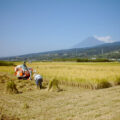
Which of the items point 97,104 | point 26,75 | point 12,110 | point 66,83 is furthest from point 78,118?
point 26,75

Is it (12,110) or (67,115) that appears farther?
(12,110)

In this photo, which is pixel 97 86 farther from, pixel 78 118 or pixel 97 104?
pixel 78 118

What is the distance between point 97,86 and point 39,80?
399 cm

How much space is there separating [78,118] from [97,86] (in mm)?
6754

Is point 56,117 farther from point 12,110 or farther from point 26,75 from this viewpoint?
point 26,75

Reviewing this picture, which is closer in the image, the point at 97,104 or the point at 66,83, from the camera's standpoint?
the point at 97,104

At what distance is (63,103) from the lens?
8211 millimetres

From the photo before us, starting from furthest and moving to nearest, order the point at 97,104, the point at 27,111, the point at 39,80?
the point at 39,80 → the point at 97,104 → the point at 27,111

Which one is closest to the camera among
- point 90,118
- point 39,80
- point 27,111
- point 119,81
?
point 90,118

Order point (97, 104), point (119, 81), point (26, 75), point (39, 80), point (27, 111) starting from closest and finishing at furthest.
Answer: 1. point (27, 111)
2. point (97, 104)
3. point (39, 80)
4. point (119, 81)
5. point (26, 75)

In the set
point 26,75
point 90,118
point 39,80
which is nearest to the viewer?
point 90,118

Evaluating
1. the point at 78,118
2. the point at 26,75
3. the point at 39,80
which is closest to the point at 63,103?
the point at 78,118

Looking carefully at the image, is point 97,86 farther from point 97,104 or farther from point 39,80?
point 97,104

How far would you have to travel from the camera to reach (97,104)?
25.6ft
